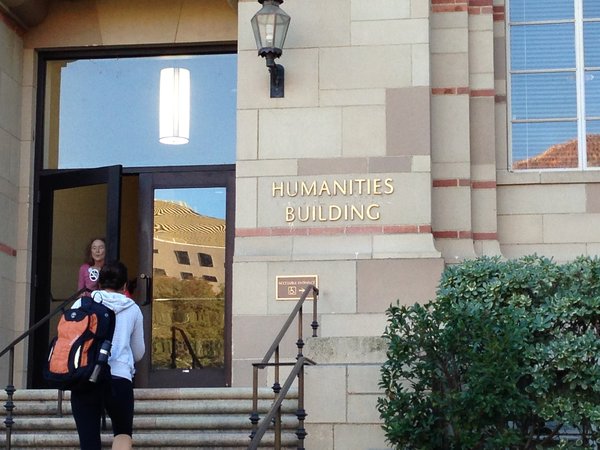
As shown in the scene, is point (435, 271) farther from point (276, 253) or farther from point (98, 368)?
point (98, 368)

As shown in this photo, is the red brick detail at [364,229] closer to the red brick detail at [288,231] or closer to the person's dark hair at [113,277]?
the red brick detail at [288,231]

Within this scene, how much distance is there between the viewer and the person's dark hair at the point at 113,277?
877 cm

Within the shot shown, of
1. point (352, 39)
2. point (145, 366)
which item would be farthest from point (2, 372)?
point (352, 39)

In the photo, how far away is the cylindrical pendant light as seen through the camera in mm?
14273

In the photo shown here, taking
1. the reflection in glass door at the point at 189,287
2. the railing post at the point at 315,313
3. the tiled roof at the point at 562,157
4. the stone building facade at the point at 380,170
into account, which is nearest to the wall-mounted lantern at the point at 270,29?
the stone building facade at the point at 380,170

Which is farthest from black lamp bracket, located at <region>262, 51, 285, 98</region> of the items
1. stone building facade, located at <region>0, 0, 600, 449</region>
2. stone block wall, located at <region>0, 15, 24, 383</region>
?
stone block wall, located at <region>0, 15, 24, 383</region>

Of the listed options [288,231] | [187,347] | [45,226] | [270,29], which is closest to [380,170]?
[288,231]

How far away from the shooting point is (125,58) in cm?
1449

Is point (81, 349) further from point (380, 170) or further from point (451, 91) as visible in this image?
point (451, 91)

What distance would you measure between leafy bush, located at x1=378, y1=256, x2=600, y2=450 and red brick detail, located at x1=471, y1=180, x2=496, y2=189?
3.42 meters

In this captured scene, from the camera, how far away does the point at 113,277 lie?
345 inches

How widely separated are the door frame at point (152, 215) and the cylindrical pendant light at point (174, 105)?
473 millimetres

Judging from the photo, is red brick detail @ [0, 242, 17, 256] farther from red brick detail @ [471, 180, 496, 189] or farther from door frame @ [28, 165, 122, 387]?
red brick detail @ [471, 180, 496, 189]

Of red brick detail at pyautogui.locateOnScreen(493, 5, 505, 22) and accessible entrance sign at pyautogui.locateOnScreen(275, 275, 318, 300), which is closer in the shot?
accessible entrance sign at pyautogui.locateOnScreen(275, 275, 318, 300)
